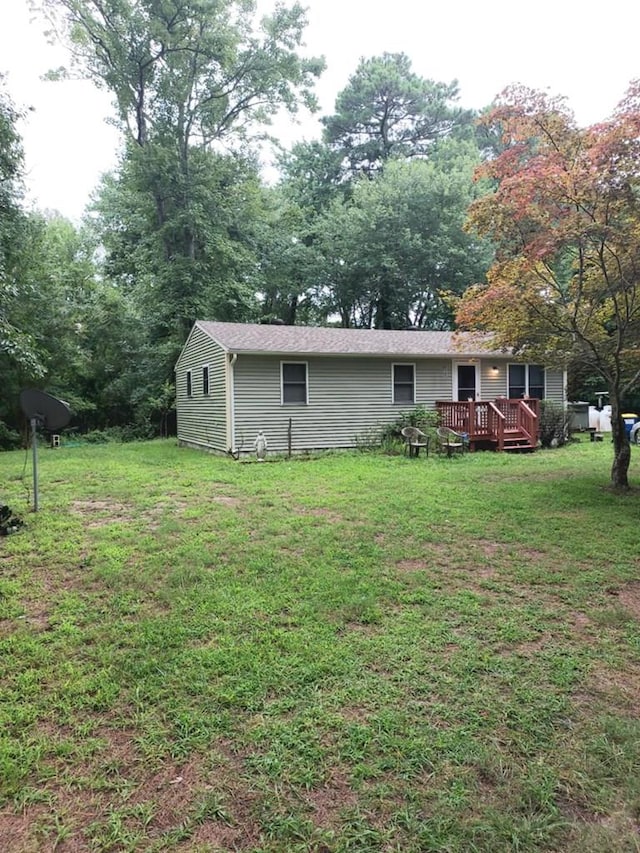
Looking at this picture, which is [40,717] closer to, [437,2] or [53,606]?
[53,606]

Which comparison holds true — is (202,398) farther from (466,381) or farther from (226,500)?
(466,381)

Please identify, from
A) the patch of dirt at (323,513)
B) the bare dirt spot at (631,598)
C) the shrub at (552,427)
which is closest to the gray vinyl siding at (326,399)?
the shrub at (552,427)

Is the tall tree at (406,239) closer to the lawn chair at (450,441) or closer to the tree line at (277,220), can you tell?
the tree line at (277,220)

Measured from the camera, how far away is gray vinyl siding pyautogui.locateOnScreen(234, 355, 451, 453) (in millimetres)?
11094

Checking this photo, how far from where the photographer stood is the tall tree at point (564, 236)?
19.8 ft

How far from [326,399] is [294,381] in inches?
35.1

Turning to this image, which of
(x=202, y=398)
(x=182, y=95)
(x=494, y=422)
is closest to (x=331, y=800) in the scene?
(x=494, y=422)

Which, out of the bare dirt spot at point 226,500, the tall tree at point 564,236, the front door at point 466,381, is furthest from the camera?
the front door at point 466,381

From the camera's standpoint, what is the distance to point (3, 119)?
9.71 metres

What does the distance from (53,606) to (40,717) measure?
1.28 meters

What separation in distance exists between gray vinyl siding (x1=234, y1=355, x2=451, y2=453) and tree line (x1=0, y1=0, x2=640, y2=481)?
2.28m

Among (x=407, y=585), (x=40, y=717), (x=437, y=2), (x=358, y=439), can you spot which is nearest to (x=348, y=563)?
(x=407, y=585)

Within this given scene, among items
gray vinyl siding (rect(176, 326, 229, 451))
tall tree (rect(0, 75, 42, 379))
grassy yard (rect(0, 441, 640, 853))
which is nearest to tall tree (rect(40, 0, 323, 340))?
gray vinyl siding (rect(176, 326, 229, 451))

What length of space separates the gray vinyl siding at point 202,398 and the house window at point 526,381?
807 centimetres
